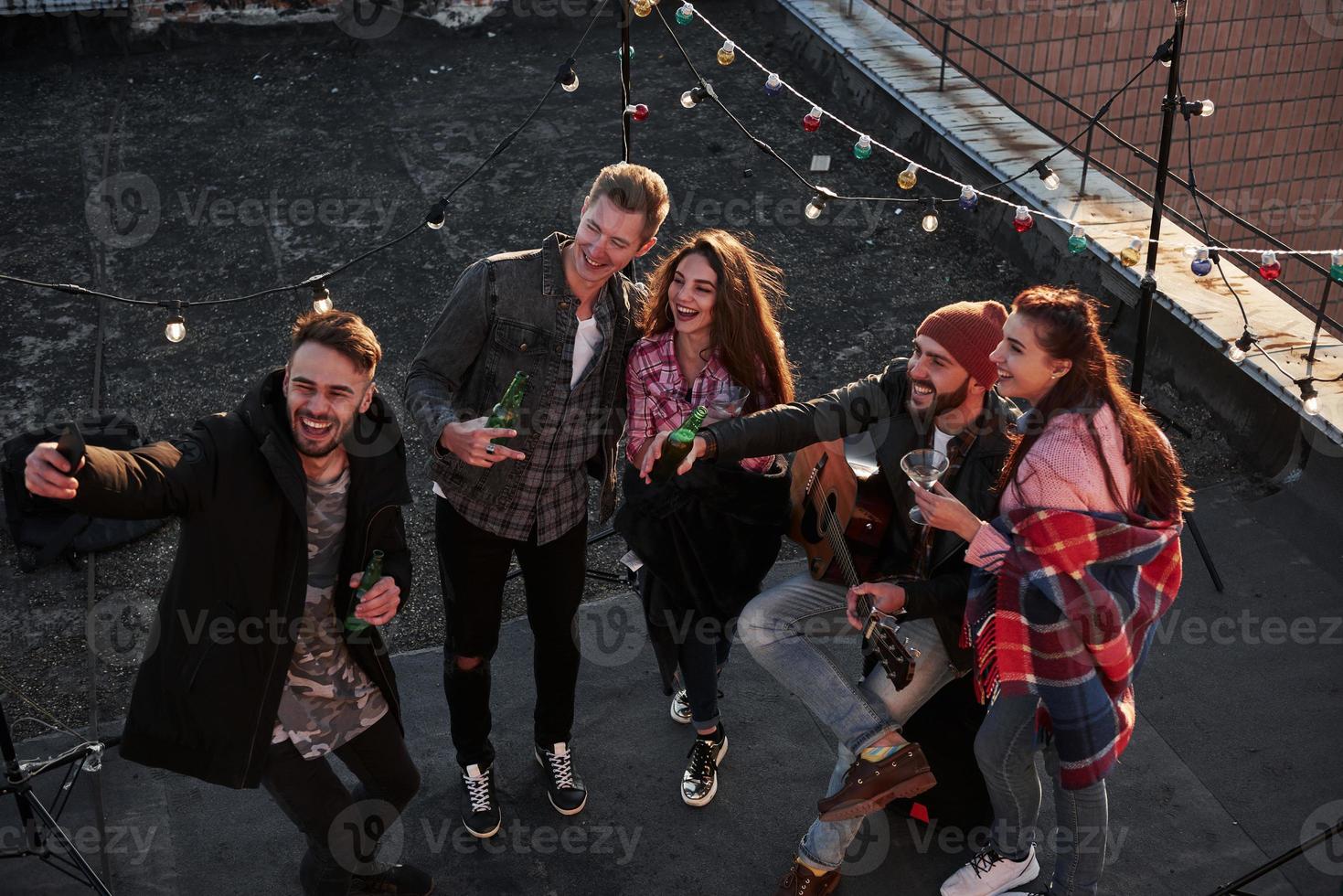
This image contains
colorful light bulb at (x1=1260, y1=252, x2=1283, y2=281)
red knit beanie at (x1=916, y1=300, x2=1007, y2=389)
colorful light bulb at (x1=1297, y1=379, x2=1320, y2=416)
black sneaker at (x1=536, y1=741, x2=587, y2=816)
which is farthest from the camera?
colorful light bulb at (x1=1297, y1=379, x2=1320, y2=416)

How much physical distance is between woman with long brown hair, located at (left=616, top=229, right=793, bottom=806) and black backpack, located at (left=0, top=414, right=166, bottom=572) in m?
2.39

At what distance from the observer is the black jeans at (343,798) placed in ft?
10.8

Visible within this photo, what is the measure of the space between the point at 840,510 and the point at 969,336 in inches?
24.3

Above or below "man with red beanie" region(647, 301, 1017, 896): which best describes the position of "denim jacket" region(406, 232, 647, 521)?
above

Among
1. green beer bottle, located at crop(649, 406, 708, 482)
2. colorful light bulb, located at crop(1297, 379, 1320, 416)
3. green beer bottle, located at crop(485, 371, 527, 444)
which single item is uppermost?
green beer bottle, located at crop(485, 371, 527, 444)

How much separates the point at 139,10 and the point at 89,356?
4.09m

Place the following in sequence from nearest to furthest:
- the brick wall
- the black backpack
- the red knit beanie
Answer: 1. the red knit beanie
2. the black backpack
3. the brick wall

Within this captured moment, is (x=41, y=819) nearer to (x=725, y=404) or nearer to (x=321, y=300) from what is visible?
(x=321, y=300)

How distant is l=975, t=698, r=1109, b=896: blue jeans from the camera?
346 cm

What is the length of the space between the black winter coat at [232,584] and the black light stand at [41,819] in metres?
0.63

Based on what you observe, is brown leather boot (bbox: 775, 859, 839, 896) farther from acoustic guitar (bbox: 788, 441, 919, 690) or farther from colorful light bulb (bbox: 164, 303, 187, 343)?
colorful light bulb (bbox: 164, 303, 187, 343)

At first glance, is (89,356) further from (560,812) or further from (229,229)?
(560,812)

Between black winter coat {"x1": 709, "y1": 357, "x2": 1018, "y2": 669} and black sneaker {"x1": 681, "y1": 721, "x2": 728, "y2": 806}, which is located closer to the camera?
black winter coat {"x1": 709, "y1": 357, "x2": 1018, "y2": 669}

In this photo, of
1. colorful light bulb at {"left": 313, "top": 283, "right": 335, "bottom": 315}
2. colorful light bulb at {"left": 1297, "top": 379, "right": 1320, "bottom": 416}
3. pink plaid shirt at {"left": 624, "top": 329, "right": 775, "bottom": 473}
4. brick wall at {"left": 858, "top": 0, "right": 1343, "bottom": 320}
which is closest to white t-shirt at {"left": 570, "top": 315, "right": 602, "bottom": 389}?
pink plaid shirt at {"left": 624, "top": 329, "right": 775, "bottom": 473}
